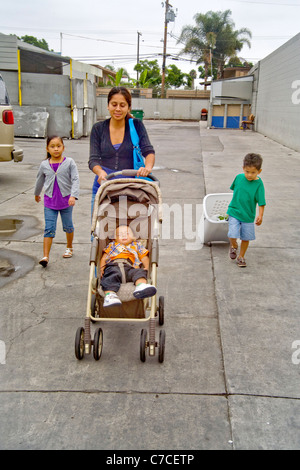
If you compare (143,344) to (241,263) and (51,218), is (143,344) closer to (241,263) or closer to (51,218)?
(241,263)

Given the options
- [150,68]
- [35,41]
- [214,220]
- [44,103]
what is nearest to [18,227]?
[214,220]

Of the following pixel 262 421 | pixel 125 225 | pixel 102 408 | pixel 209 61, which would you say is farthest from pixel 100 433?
pixel 209 61

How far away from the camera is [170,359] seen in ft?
11.3

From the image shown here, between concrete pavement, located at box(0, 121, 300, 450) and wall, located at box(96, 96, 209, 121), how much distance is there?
37.4 metres

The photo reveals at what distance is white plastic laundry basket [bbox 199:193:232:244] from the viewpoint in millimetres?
5945

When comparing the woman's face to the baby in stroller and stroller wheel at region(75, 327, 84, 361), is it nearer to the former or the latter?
the baby in stroller

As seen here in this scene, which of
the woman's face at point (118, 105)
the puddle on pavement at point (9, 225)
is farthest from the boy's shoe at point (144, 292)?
the puddle on pavement at point (9, 225)

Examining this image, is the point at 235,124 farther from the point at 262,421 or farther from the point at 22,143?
the point at 262,421

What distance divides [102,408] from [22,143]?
16938 mm

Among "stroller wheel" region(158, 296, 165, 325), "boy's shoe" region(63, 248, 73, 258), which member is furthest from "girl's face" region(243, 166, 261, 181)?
"boy's shoe" region(63, 248, 73, 258)

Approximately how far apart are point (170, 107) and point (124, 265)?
134 ft

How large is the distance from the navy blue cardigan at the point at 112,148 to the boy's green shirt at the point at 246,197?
1.50m

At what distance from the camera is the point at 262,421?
2742 mm
